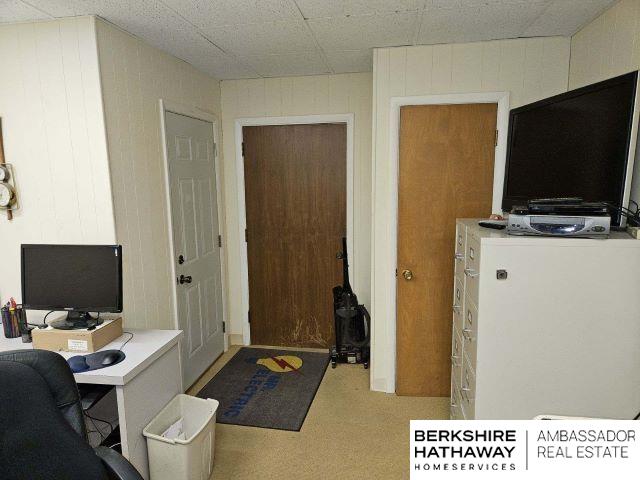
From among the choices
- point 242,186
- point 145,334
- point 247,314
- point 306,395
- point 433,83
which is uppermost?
point 433,83

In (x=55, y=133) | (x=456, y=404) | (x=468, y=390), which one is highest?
(x=55, y=133)

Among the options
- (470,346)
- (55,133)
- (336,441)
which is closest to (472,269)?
(470,346)

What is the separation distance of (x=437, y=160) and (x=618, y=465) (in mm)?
1944

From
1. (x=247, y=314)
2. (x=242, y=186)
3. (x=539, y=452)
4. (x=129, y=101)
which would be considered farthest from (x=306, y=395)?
(x=129, y=101)

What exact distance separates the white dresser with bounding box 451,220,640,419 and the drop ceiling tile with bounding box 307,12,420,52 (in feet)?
4.01

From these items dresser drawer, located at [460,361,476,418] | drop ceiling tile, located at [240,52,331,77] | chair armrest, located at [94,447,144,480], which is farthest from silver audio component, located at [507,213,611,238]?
drop ceiling tile, located at [240,52,331,77]

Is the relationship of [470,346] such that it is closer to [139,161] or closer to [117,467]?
[117,467]

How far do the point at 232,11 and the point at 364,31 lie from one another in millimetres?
753

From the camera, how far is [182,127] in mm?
2906

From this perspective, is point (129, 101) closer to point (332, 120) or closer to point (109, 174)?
point (109, 174)

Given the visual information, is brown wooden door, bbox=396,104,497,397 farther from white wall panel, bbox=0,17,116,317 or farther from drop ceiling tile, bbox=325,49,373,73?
white wall panel, bbox=0,17,116,317

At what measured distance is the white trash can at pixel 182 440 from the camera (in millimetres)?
1876

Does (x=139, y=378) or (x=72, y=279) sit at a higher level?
(x=72, y=279)

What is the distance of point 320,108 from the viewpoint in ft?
11.1
